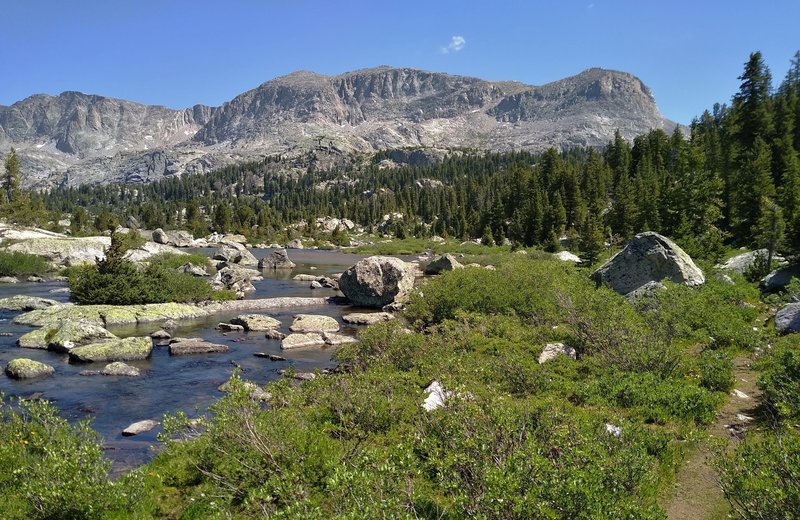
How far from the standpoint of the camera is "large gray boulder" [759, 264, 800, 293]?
2667 centimetres

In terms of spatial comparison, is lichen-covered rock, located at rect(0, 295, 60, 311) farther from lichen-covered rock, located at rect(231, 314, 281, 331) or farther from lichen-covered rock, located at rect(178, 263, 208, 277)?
lichen-covered rock, located at rect(178, 263, 208, 277)

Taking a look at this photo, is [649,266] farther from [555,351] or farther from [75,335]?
[75,335]

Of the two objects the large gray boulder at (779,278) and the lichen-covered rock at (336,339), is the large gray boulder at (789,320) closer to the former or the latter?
the large gray boulder at (779,278)

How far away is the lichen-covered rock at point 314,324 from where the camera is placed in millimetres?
30750

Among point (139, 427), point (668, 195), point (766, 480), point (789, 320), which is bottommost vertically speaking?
point (139, 427)

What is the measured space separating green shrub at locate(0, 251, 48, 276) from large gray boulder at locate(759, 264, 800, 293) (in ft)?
205

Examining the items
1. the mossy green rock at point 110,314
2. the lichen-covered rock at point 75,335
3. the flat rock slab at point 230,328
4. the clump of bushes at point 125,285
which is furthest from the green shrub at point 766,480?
the clump of bushes at point 125,285

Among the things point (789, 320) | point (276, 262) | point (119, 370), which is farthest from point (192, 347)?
point (276, 262)

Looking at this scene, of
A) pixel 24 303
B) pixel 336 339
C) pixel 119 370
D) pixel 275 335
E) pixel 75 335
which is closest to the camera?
pixel 119 370

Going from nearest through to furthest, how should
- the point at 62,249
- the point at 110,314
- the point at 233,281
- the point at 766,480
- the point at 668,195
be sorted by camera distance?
the point at 766,480, the point at 110,314, the point at 233,281, the point at 668,195, the point at 62,249

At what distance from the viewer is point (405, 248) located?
334ft

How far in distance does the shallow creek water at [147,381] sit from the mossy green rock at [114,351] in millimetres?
522

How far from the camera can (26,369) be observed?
20.4 metres

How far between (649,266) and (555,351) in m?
13.0
